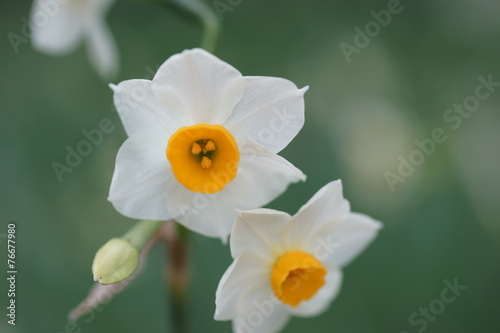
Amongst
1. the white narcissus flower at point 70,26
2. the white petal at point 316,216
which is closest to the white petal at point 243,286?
the white petal at point 316,216

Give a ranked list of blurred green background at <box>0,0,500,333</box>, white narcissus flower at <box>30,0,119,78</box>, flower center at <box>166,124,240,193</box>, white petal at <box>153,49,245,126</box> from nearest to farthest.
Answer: white petal at <box>153,49,245,126</box> → flower center at <box>166,124,240,193</box> → white narcissus flower at <box>30,0,119,78</box> → blurred green background at <box>0,0,500,333</box>

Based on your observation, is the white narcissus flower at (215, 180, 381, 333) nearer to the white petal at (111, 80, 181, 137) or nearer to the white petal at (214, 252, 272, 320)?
the white petal at (214, 252, 272, 320)

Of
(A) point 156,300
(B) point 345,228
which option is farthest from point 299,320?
(B) point 345,228

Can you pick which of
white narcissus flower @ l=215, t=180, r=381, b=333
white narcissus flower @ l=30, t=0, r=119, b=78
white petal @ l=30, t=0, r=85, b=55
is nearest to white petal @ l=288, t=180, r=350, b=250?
white narcissus flower @ l=215, t=180, r=381, b=333

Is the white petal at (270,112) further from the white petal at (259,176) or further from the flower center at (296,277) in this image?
the flower center at (296,277)

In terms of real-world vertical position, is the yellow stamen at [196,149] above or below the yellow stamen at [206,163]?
above

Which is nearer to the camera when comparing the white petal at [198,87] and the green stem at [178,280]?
the white petal at [198,87]

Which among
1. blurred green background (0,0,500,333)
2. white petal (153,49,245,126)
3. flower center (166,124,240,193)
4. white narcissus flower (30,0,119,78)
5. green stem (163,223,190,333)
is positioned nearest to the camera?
white petal (153,49,245,126)

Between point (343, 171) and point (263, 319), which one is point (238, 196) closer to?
point (263, 319)
